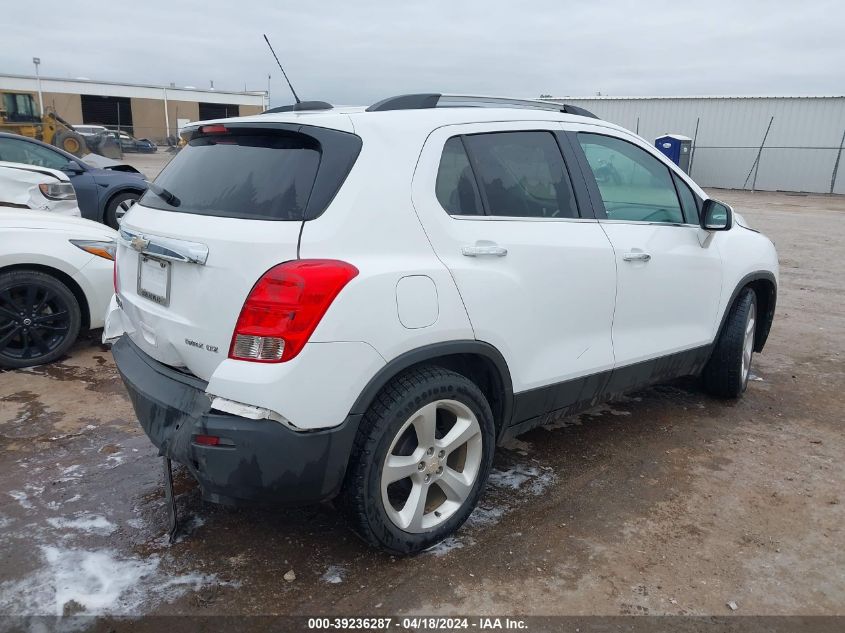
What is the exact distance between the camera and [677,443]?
13.5ft

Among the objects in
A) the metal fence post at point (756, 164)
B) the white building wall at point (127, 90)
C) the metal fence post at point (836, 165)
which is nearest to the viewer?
the metal fence post at point (836, 165)

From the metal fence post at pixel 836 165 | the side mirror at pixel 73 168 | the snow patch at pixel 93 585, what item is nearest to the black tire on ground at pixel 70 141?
the side mirror at pixel 73 168

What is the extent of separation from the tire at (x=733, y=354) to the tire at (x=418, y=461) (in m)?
2.26

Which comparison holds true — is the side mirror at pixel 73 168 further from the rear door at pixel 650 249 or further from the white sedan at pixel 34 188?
the rear door at pixel 650 249

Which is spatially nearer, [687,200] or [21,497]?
[21,497]

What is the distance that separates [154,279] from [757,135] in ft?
98.8

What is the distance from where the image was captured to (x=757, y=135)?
28047mm

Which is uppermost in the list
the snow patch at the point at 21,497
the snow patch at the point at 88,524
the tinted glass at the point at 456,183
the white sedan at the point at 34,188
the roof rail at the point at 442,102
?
the roof rail at the point at 442,102

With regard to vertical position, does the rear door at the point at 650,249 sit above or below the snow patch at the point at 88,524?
above

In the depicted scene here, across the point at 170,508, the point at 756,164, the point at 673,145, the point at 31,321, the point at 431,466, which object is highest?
the point at 673,145

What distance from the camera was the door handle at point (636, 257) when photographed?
353 centimetres

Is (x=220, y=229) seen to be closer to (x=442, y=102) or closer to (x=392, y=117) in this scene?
(x=392, y=117)

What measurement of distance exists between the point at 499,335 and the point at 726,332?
231 cm

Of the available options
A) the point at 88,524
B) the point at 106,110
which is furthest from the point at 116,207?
the point at 106,110
